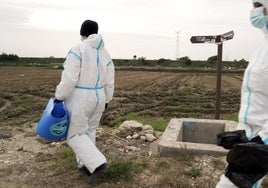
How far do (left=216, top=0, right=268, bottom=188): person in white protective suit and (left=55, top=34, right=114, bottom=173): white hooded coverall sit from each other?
192cm

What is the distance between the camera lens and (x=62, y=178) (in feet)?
14.4

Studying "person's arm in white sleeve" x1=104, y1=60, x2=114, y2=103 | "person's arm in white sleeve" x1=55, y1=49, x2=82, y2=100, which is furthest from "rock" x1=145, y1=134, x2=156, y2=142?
"person's arm in white sleeve" x1=55, y1=49, x2=82, y2=100

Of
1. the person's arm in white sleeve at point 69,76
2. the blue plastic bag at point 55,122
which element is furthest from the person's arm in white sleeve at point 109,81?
the blue plastic bag at point 55,122

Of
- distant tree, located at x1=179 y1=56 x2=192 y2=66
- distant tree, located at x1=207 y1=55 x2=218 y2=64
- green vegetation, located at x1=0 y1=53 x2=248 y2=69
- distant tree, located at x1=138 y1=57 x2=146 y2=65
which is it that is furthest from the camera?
distant tree, located at x1=207 y1=55 x2=218 y2=64

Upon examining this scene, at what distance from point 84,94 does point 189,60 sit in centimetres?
5898

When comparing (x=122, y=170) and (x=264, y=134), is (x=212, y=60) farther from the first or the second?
(x=264, y=134)

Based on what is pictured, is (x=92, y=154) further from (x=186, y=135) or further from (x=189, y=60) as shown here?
(x=189, y=60)

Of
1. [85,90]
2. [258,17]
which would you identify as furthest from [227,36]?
[258,17]

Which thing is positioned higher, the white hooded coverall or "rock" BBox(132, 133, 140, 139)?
the white hooded coverall

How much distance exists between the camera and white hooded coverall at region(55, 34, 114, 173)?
405 cm

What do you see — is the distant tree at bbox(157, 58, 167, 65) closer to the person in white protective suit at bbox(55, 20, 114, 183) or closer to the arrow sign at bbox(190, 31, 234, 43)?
the arrow sign at bbox(190, 31, 234, 43)

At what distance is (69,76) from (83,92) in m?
0.25

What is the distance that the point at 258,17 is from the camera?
2521 mm

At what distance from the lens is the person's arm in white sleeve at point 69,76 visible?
4.00 metres
